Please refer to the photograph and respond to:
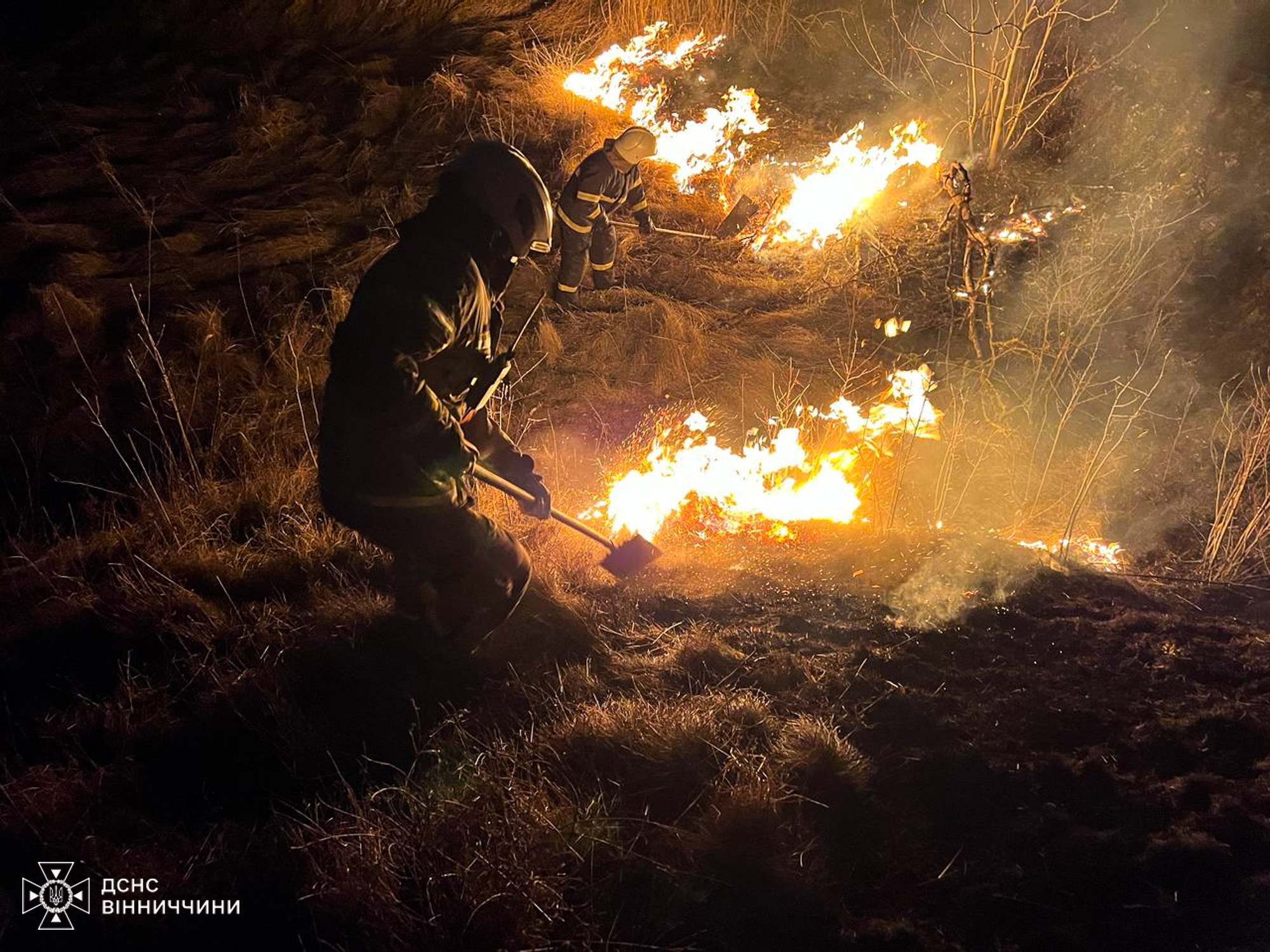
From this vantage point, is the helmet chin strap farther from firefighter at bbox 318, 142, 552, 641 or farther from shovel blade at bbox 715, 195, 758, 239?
shovel blade at bbox 715, 195, 758, 239

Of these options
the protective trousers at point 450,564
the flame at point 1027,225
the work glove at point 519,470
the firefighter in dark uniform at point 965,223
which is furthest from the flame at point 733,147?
the protective trousers at point 450,564

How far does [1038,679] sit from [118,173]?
996cm

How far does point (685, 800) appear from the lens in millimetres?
2904

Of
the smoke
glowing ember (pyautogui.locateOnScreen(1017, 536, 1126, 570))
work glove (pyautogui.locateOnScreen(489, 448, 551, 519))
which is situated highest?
work glove (pyautogui.locateOnScreen(489, 448, 551, 519))

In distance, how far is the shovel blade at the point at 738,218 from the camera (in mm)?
7648

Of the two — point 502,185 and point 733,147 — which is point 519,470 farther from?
point 733,147

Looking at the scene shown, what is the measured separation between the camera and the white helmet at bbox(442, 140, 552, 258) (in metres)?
3.04

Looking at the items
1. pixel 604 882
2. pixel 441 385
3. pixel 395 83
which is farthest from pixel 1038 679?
pixel 395 83

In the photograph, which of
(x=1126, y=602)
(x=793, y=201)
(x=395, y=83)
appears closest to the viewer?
(x=1126, y=602)

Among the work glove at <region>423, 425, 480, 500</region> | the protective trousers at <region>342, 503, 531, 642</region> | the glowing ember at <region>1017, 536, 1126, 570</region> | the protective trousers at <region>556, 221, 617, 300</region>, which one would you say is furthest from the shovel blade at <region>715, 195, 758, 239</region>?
the work glove at <region>423, 425, 480, 500</region>

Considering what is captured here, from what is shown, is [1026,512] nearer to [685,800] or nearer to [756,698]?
[756,698]

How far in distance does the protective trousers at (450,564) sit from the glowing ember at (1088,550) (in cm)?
336

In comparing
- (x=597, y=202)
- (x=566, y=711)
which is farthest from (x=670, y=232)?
(x=566, y=711)

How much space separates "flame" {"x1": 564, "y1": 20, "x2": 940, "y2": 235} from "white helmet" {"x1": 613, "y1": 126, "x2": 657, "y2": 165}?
1.85 metres
